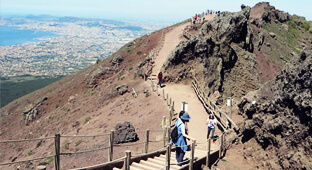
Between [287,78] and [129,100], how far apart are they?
1829cm

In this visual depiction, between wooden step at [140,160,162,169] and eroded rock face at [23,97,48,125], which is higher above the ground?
wooden step at [140,160,162,169]

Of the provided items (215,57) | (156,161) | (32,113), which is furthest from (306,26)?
(156,161)

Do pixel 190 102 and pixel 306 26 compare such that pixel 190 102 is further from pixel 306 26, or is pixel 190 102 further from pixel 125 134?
pixel 306 26

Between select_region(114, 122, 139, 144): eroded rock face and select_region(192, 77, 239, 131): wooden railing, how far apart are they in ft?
19.7

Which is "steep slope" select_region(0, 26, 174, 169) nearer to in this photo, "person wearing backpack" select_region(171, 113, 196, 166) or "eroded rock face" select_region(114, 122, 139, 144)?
"eroded rock face" select_region(114, 122, 139, 144)

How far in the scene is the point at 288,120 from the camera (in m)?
11.4

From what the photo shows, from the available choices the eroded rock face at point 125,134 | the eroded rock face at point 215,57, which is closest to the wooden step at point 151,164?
the eroded rock face at point 125,134

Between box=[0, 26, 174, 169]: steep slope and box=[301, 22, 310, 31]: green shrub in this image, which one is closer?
box=[0, 26, 174, 169]: steep slope

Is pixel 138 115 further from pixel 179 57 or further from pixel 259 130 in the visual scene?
pixel 259 130

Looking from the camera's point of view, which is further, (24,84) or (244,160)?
(24,84)

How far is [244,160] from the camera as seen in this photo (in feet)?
41.3

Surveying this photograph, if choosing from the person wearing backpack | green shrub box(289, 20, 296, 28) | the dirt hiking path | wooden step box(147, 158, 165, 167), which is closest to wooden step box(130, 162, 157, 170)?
wooden step box(147, 158, 165, 167)

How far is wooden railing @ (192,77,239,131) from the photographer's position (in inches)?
626

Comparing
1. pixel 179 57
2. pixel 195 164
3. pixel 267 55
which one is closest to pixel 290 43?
pixel 267 55
